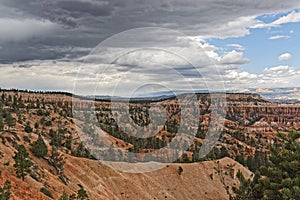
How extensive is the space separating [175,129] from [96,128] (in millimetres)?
30836

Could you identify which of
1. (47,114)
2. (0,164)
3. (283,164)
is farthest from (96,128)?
(283,164)

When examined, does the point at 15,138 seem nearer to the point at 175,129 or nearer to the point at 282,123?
the point at 175,129

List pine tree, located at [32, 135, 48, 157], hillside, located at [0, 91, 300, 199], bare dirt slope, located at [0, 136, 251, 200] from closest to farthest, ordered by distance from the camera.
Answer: bare dirt slope, located at [0, 136, 251, 200], hillside, located at [0, 91, 300, 199], pine tree, located at [32, 135, 48, 157]

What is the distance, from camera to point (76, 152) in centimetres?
6394

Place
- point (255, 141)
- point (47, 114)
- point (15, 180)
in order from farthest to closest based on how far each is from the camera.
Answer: point (255, 141) → point (47, 114) → point (15, 180)

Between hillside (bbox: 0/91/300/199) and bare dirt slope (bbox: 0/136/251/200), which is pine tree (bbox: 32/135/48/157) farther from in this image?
bare dirt slope (bbox: 0/136/251/200)

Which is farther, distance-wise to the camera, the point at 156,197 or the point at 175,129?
the point at 175,129

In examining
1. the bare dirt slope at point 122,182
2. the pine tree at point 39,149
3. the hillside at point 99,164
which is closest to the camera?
the bare dirt slope at point 122,182

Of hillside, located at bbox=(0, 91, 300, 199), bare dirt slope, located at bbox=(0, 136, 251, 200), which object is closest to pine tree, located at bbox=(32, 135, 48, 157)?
hillside, located at bbox=(0, 91, 300, 199)

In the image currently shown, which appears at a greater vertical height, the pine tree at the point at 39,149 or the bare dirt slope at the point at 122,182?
the pine tree at the point at 39,149

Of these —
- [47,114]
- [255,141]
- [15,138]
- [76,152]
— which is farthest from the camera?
[255,141]

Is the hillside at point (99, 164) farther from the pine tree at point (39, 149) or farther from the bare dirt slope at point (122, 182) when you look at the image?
the pine tree at point (39, 149)

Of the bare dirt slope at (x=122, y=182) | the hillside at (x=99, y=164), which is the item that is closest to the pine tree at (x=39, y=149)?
the hillside at (x=99, y=164)

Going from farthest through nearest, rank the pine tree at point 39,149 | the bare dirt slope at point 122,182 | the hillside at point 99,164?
the pine tree at point 39,149 → the hillside at point 99,164 → the bare dirt slope at point 122,182
